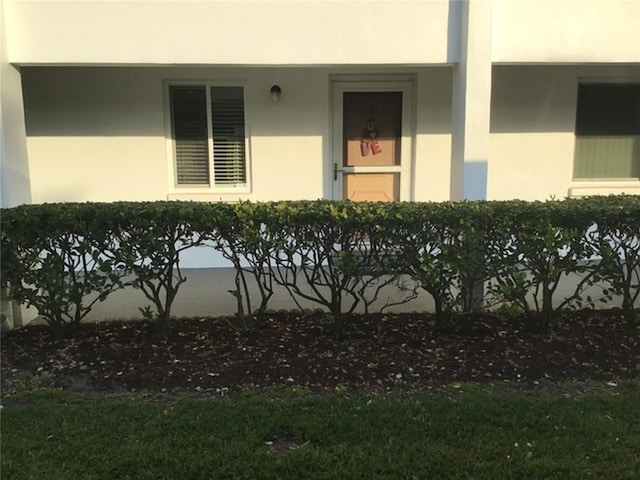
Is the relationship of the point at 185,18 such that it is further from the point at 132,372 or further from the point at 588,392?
the point at 588,392

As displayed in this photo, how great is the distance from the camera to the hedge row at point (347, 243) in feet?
14.4

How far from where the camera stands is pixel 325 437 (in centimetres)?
324

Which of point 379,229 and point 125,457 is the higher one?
point 379,229

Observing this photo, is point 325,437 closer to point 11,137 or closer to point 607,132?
point 11,137

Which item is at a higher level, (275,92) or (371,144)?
(275,92)

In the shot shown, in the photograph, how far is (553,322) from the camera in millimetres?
4855

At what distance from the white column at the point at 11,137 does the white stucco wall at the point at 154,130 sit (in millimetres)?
1655

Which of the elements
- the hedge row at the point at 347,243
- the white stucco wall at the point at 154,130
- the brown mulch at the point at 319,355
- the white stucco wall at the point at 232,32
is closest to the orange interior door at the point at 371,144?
the white stucco wall at the point at 154,130

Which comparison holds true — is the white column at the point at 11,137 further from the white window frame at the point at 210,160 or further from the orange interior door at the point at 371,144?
the orange interior door at the point at 371,144

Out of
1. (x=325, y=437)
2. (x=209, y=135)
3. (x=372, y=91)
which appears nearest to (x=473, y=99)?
→ (x=372, y=91)

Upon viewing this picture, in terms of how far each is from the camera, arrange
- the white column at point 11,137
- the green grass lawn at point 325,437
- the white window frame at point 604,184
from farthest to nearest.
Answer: the white window frame at point 604,184, the white column at point 11,137, the green grass lawn at point 325,437

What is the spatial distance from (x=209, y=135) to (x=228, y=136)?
0.28 meters

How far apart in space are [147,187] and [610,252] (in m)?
6.14

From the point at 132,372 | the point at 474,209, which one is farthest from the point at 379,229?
the point at 132,372
